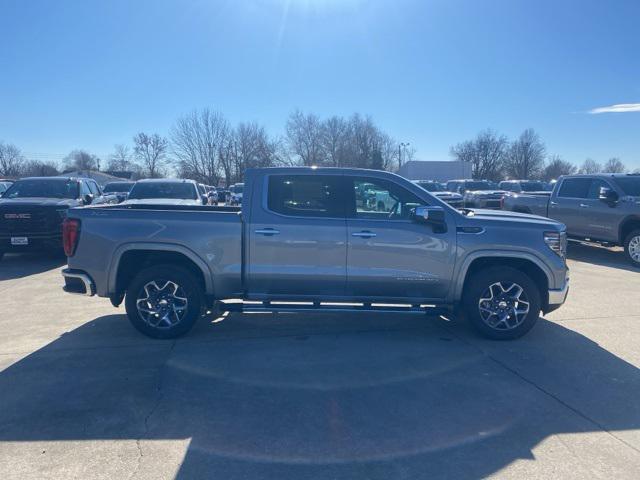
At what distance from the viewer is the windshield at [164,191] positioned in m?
12.1

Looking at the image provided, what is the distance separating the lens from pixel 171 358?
15.8 ft

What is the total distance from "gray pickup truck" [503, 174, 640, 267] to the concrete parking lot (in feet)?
17.4

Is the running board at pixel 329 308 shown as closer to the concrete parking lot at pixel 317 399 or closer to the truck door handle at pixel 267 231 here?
the concrete parking lot at pixel 317 399

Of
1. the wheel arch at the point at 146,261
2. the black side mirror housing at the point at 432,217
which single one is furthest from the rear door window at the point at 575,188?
the wheel arch at the point at 146,261

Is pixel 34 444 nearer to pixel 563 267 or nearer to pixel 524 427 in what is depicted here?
pixel 524 427

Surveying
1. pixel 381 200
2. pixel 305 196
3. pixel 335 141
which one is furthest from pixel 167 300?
pixel 335 141

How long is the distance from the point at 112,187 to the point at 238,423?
75.8 feet

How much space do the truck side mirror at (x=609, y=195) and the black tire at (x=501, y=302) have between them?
6996mm

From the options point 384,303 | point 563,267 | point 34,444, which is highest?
point 563,267

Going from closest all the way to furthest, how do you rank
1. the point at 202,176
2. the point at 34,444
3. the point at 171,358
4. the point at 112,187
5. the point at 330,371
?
1. the point at 34,444
2. the point at 330,371
3. the point at 171,358
4. the point at 112,187
5. the point at 202,176

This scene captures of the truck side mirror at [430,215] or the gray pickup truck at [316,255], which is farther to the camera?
the gray pickup truck at [316,255]

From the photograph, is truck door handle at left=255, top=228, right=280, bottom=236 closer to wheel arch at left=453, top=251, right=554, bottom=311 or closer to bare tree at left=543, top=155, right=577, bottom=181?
wheel arch at left=453, top=251, right=554, bottom=311

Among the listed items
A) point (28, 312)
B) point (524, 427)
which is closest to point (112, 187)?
point (28, 312)

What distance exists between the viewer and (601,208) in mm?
11141
